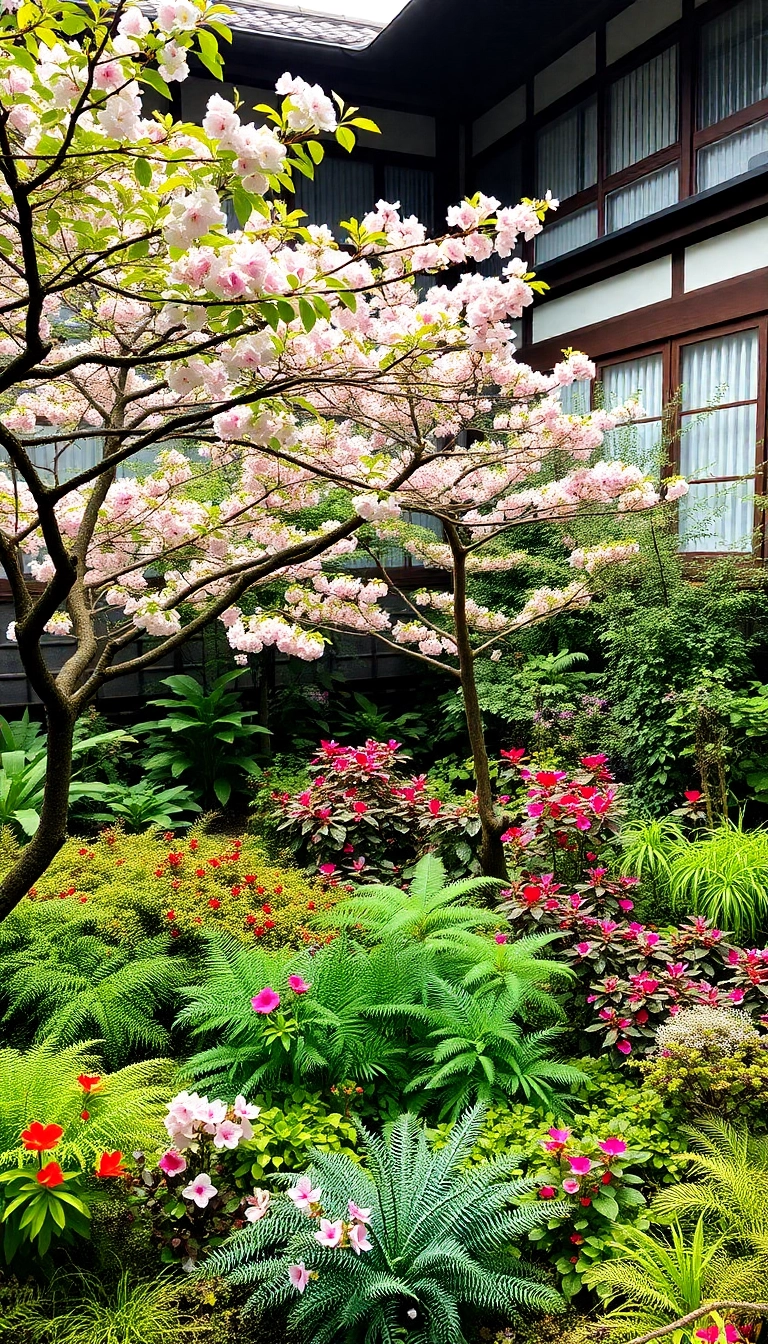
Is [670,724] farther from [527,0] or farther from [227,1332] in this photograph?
[527,0]

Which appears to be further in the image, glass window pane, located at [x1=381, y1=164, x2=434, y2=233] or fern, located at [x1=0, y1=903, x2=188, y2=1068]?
glass window pane, located at [x1=381, y1=164, x2=434, y2=233]

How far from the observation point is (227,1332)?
2.12m

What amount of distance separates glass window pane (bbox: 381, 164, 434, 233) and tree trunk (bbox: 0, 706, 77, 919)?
8.01m

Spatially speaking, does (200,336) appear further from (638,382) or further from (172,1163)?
(638,382)

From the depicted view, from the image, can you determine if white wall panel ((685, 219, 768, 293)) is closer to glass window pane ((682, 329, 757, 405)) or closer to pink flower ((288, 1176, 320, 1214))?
glass window pane ((682, 329, 757, 405))

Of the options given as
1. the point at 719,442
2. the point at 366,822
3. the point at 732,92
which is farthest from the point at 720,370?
the point at 366,822

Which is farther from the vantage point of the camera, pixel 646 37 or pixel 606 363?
pixel 606 363

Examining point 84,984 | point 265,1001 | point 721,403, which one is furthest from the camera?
point 721,403

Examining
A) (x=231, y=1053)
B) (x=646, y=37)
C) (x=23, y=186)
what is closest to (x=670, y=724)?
(x=231, y=1053)

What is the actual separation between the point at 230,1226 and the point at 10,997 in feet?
4.92

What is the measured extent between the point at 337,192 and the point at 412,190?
2.81 ft

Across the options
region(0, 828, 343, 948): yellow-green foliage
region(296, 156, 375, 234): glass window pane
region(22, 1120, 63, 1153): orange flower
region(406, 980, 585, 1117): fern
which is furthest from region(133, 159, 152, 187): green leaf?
region(296, 156, 375, 234): glass window pane

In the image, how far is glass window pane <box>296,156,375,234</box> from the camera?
29.4ft

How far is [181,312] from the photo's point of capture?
2078mm
